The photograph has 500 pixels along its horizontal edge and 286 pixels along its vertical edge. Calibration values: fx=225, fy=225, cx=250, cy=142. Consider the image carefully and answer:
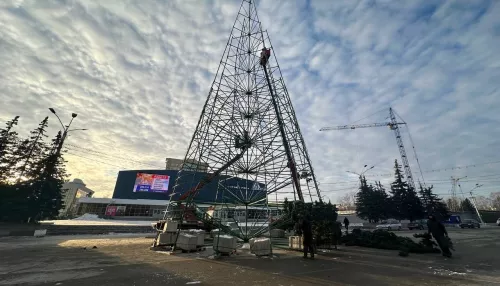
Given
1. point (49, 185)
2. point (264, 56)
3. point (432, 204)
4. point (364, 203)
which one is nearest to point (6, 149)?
point (49, 185)

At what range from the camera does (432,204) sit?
185ft

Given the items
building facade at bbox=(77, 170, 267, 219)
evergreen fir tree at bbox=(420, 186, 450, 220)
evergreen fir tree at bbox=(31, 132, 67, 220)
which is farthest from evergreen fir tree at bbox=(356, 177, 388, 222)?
evergreen fir tree at bbox=(31, 132, 67, 220)

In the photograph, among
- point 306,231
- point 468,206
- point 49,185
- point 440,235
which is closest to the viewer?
point 306,231

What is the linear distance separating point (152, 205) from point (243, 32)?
60.1m

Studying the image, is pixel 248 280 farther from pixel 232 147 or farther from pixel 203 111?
pixel 203 111

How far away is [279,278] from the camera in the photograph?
7.05 m

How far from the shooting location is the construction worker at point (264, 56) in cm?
1961

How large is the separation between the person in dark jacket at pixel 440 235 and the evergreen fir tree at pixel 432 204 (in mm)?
55162

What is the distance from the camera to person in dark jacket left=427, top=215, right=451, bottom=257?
426 inches

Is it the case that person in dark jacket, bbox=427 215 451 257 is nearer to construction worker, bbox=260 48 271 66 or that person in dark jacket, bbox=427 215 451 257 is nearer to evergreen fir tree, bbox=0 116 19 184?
construction worker, bbox=260 48 271 66

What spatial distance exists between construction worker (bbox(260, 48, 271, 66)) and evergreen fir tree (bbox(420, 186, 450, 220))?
59.0 meters

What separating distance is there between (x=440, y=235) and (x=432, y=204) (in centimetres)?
5889

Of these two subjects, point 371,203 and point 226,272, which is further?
point 371,203

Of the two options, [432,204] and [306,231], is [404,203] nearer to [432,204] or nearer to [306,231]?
[432,204]
